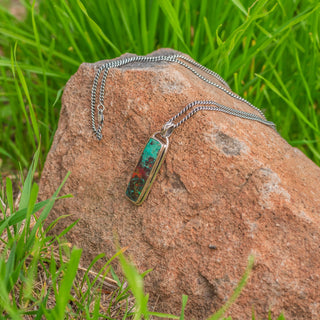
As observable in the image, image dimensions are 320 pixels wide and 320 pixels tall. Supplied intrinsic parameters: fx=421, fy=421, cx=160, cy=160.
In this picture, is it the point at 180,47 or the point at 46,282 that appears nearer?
the point at 46,282

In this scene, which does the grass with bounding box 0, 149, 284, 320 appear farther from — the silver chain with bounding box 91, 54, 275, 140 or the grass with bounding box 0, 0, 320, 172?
the grass with bounding box 0, 0, 320, 172

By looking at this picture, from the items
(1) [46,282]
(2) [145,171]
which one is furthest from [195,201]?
(1) [46,282]

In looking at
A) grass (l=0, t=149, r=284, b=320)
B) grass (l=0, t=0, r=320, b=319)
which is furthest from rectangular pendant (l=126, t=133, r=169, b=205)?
grass (l=0, t=0, r=320, b=319)

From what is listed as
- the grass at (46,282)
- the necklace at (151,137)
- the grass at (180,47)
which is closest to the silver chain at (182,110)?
the necklace at (151,137)

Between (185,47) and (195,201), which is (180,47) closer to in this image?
(185,47)

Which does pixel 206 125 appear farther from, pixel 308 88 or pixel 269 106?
pixel 269 106

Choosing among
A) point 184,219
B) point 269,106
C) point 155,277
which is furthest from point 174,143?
point 269,106

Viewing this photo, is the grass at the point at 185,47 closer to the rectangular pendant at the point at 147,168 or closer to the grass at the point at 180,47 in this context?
the grass at the point at 180,47
